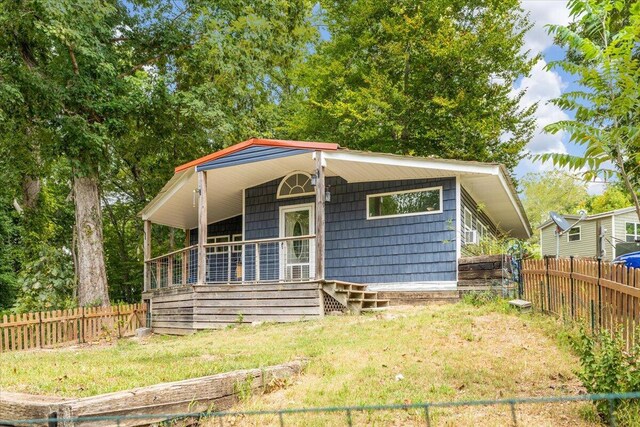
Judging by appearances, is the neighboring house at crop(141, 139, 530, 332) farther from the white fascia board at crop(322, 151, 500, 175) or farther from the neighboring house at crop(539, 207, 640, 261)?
the neighboring house at crop(539, 207, 640, 261)

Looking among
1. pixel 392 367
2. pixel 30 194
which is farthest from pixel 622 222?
pixel 30 194

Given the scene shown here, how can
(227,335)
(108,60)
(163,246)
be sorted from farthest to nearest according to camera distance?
(163,246), (108,60), (227,335)

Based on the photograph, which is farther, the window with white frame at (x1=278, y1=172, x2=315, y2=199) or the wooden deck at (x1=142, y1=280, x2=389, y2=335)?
the window with white frame at (x1=278, y1=172, x2=315, y2=199)

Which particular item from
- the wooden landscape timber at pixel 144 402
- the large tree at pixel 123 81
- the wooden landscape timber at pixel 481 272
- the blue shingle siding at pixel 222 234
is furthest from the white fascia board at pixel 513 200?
the wooden landscape timber at pixel 144 402

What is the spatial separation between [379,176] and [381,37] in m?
11.7

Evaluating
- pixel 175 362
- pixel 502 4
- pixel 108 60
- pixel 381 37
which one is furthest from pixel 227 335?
pixel 502 4

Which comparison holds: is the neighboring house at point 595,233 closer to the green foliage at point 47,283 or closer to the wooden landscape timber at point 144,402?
the green foliage at point 47,283

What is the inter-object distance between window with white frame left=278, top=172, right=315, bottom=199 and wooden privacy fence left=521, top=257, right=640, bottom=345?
258 inches

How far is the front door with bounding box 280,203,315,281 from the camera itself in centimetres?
1353

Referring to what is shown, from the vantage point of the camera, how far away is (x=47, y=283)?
17500mm

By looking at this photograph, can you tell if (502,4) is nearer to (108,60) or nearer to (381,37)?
(381,37)

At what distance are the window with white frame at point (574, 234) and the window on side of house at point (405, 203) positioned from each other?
1696 centimetres

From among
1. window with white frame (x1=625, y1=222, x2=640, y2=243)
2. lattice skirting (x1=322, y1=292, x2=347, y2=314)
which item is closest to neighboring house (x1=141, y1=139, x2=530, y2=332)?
lattice skirting (x1=322, y1=292, x2=347, y2=314)

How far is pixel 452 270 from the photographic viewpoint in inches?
466
